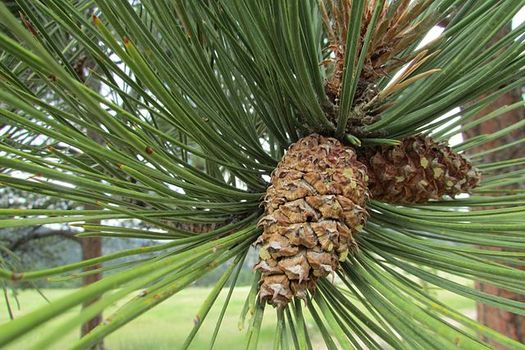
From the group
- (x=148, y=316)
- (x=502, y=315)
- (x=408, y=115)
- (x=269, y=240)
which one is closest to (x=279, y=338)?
(x=269, y=240)

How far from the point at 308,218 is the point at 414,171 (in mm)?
90

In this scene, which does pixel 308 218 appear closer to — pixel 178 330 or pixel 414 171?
pixel 414 171

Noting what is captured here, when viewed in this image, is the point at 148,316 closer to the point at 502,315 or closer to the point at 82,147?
the point at 502,315

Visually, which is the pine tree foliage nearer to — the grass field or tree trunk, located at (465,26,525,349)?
tree trunk, located at (465,26,525,349)

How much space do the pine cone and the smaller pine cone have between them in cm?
4

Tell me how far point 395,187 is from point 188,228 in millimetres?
193

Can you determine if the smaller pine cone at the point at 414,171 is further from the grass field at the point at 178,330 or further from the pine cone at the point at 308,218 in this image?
the grass field at the point at 178,330

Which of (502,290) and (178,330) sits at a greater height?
(502,290)

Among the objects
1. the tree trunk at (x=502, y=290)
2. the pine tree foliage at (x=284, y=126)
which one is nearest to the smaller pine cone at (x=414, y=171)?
the pine tree foliage at (x=284, y=126)

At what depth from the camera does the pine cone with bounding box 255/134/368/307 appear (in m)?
0.23

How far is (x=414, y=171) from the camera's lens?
29cm

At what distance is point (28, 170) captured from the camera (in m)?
0.16

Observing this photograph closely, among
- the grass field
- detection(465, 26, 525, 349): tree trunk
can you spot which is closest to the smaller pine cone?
detection(465, 26, 525, 349): tree trunk

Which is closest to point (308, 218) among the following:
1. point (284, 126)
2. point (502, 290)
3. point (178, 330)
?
point (284, 126)
